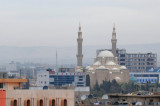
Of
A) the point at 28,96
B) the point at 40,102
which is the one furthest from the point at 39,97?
the point at 28,96

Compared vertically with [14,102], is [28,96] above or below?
above

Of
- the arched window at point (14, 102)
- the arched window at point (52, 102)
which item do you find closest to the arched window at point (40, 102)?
the arched window at point (52, 102)

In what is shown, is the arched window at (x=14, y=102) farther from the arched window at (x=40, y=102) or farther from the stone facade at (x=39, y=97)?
the arched window at (x=40, y=102)

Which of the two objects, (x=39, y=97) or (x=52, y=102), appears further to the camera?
(x=52, y=102)

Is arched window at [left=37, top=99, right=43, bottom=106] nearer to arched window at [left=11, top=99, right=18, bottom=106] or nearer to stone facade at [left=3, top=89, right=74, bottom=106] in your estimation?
stone facade at [left=3, top=89, right=74, bottom=106]

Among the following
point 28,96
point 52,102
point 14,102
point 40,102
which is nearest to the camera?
point 14,102

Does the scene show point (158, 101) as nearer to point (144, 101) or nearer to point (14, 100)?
point (144, 101)

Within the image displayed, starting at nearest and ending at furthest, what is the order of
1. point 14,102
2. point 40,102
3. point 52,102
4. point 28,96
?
1. point 14,102
2. point 28,96
3. point 40,102
4. point 52,102

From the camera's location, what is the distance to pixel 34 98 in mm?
29219

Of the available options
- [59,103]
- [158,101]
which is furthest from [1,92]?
[158,101]

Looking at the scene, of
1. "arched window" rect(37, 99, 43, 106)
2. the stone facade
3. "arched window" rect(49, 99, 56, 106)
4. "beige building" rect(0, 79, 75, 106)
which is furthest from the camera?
"arched window" rect(49, 99, 56, 106)

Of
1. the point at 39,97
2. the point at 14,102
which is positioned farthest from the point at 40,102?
the point at 14,102

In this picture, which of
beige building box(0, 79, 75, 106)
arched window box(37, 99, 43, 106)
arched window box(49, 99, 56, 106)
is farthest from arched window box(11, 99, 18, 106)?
arched window box(49, 99, 56, 106)

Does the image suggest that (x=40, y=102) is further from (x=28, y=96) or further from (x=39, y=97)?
(x=28, y=96)
